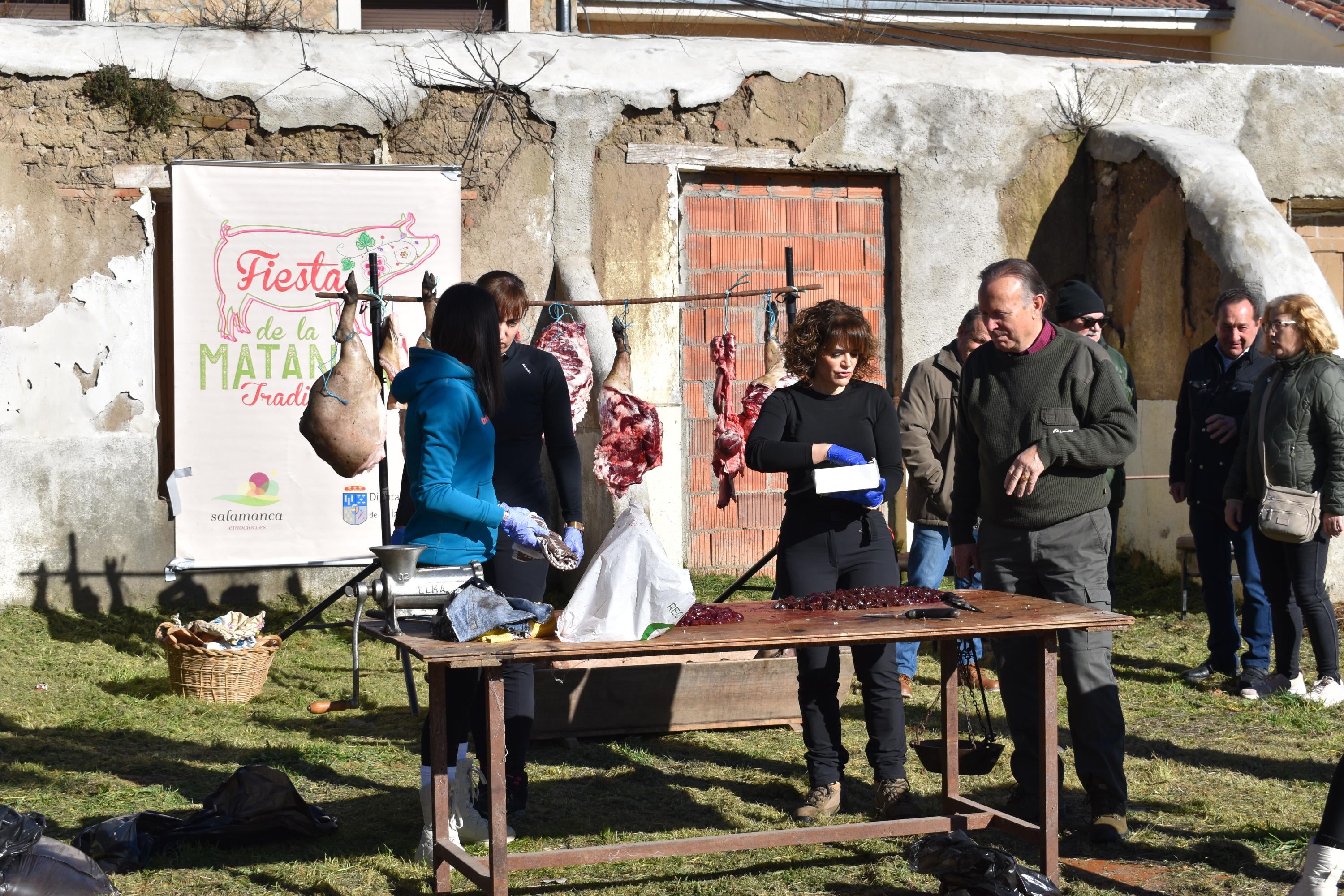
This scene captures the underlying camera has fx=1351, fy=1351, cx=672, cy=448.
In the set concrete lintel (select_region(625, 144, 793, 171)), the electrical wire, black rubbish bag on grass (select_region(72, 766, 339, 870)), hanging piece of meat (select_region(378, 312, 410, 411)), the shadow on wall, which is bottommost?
black rubbish bag on grass (select_region(72, 766, 339, 870))

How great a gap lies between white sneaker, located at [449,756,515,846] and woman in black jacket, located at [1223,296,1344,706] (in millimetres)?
3940

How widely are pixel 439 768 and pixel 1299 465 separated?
4.27m

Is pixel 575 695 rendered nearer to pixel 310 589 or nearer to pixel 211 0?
pixel 310 589

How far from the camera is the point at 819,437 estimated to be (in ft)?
16.3

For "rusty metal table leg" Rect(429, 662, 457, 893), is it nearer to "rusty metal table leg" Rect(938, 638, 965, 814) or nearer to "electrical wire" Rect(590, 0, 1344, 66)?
"rusty metal table leg" Rect(938, 638, 965, 814)

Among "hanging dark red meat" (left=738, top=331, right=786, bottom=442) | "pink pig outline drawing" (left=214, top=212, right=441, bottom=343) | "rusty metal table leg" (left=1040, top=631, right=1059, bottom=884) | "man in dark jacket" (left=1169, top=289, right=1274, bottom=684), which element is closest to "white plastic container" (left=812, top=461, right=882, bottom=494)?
A: "rusty metal table leg" (left=1040, top=631, right=1059, bottom=884)

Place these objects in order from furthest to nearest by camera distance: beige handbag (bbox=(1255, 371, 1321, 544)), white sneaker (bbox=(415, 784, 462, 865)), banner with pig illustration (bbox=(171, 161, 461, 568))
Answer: banner with pig illustration (bbox=(171, 161, 461, 568)) < beige handbag (bbox=(1255, 371, 1321, 544)) < white sneaker (bbox=(415, 784, 462, 865))

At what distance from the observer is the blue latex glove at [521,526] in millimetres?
4246

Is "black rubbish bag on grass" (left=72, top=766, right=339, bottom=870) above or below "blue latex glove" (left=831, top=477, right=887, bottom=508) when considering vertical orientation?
below

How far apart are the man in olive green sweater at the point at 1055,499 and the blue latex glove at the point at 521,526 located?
1581 millimetres

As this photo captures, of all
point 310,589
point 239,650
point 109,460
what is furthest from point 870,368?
point 109,460

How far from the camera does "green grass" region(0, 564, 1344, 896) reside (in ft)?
14.3

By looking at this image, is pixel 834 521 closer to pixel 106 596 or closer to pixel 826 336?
pixel 826 336

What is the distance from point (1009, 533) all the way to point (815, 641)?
3.90 ft
